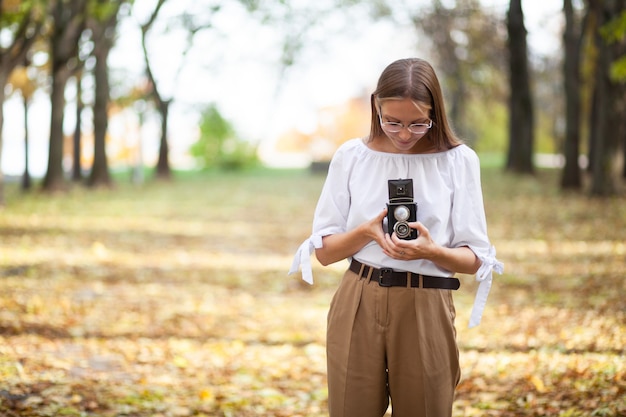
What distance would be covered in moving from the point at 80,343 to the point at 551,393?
13.3 ft

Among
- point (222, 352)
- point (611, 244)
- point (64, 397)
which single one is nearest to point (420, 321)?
point (64, 397)

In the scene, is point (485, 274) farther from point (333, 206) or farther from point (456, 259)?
point (333, 206)

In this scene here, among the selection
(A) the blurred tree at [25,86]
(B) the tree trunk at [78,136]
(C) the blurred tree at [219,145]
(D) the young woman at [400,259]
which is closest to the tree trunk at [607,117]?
(D) the young woman at [400,259]

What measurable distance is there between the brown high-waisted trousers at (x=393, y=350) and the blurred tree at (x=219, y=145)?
3987 centimetres

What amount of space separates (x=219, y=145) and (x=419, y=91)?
132ft

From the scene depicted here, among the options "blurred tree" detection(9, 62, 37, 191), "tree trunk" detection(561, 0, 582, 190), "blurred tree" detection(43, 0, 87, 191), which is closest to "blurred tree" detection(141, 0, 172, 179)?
"blurred tree" detection(9, 62, 37, 191)

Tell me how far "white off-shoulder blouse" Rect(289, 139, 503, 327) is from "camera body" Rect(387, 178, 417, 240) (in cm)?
12

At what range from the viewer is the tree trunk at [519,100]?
22.8m

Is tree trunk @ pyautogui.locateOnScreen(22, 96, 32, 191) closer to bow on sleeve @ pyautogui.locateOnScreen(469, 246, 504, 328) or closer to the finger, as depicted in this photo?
bow on sleeve @ pyautogui.locateOnScreen(469, 246, 504, 328)

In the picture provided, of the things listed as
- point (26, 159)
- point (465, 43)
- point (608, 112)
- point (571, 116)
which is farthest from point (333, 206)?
point (465, 43)

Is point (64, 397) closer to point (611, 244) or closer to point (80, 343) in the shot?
point (80, 343)

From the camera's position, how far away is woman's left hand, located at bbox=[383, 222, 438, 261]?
269 cm

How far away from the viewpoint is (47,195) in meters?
21.4

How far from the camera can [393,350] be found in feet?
9.48
